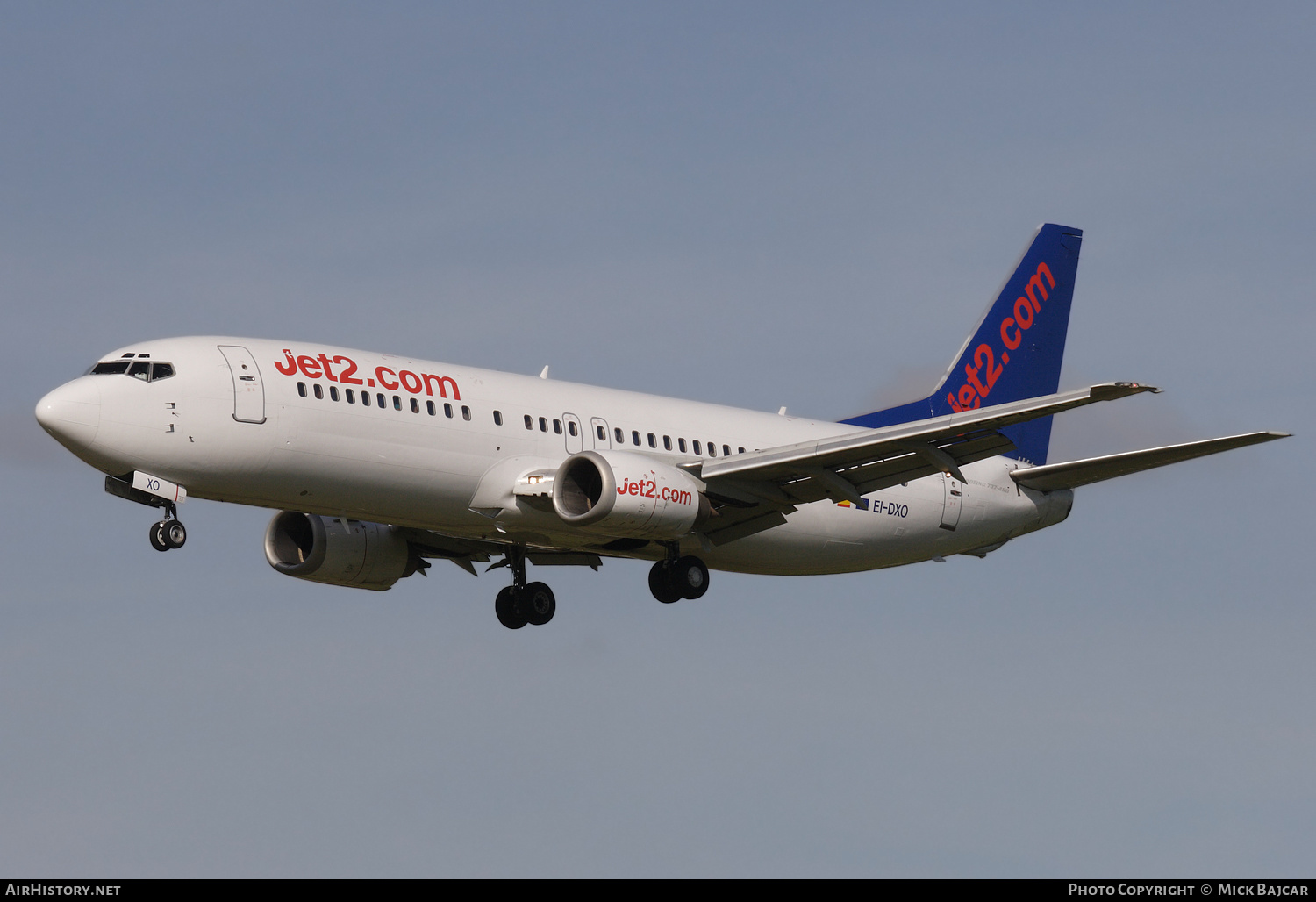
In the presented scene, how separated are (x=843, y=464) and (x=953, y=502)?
6.97 metres

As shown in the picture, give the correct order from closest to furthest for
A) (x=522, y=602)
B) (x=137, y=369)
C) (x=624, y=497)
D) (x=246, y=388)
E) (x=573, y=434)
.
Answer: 1. (x=137, y=369)
2. (x=246, y=388)
3. (x=624, y=497)
4. (x=573, y=434)
5. (x=522, y=602)

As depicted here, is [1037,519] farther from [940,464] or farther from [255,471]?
[255,471]

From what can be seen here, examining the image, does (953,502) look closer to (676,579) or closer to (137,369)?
(676,579)

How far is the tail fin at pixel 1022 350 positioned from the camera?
→ 46875 millimetres

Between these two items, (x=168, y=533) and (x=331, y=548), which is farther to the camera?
(x=331, y=548)

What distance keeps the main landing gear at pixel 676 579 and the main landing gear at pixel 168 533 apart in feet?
35.3

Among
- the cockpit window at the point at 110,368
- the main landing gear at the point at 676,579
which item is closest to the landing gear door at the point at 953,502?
the main landing gear at the point at 676,579

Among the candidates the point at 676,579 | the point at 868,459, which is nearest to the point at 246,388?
the point at 676,579

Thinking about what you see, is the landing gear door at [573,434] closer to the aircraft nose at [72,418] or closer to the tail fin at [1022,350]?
the aircraft nose at [72,418]

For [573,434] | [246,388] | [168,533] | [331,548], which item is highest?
[573,434]

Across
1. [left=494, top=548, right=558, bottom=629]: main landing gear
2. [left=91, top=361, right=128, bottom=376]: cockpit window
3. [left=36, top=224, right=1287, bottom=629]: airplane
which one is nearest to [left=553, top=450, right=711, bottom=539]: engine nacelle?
[left=36, top=224, right=1287, bottom=629]: airplane

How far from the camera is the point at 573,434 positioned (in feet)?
124

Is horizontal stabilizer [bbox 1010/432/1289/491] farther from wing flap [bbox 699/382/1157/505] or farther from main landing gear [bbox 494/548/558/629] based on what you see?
main landing gear [bbox 494/548/558/629]

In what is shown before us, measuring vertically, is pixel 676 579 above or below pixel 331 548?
below
